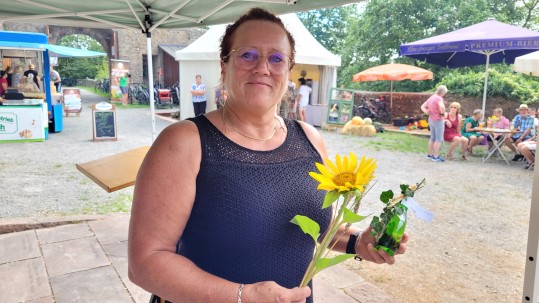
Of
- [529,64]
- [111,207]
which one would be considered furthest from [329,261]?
[529,64]

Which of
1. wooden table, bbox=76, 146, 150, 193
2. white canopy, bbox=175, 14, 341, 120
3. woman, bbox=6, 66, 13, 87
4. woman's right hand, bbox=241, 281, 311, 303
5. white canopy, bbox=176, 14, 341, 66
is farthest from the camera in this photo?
white canopy, bbox=175, 14, 341, 120

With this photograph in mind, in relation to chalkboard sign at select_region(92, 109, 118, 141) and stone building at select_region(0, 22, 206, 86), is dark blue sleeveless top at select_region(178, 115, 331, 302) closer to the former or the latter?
chalkboard sign at select_region(92, 109, 118, 141)

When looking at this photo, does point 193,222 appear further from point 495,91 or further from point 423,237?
point 495,91

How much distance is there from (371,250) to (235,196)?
456 mm

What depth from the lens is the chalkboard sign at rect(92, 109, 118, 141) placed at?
31.1ft

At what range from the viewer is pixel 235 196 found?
112 cm

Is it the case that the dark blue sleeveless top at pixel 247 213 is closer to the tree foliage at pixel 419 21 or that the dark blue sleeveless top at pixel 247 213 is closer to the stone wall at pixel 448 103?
the stone wall at pixel 448 103

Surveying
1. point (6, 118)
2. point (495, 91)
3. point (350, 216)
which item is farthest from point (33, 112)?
point (495, 91)

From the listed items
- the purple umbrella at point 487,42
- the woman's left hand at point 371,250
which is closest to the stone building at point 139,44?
the purple umbrella at point 487,42

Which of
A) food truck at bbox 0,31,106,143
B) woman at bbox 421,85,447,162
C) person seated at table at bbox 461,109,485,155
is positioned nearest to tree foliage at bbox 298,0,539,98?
person seated at table at bbox 461,109,485,155

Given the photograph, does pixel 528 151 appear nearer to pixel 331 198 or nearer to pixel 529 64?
pixel 529 64

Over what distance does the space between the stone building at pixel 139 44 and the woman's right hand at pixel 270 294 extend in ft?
78.5

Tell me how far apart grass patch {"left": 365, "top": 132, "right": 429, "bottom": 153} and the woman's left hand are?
8947 mm

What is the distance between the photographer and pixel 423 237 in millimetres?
4520
